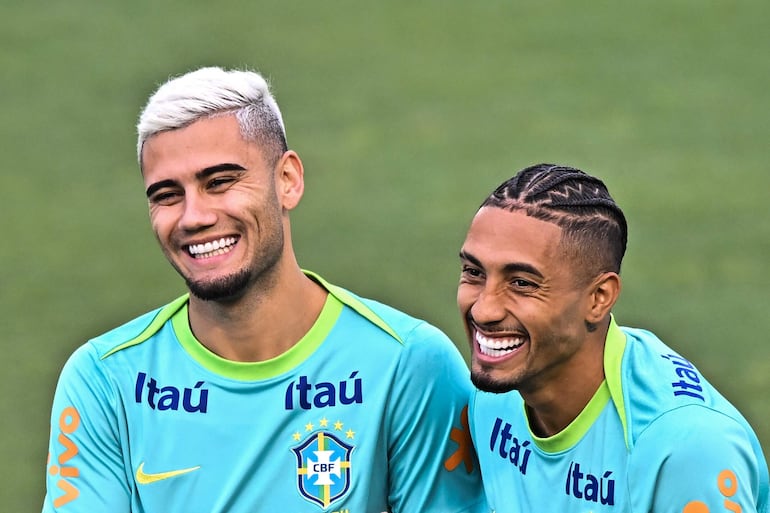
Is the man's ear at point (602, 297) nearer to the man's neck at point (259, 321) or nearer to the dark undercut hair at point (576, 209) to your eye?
the dark undercut hair at point (576, 209)

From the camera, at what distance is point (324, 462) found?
5695 mm

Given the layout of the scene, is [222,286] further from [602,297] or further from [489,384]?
[602,297]

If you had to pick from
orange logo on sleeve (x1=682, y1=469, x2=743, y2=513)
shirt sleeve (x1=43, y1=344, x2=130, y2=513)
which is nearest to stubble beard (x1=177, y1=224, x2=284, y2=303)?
shirt sleeve (x1=43, y1=344, x2=130, y2=513)

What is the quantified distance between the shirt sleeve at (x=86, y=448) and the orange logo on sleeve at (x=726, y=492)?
6.84 ft

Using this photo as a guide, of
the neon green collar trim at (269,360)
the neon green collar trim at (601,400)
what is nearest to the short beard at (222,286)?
the neon green collar trim at (269,360)

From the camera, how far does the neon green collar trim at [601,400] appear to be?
529 cm

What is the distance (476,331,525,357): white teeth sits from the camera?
532 cm

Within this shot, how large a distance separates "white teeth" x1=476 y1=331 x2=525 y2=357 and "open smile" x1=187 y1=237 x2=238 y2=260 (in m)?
0.97

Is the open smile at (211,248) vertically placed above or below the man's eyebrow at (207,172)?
below

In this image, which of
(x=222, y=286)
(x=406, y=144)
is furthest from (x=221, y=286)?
(x=406, y=144)

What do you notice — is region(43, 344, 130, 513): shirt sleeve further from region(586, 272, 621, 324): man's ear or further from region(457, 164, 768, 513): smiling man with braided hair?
region(586, 272, 621, 324): man's ear

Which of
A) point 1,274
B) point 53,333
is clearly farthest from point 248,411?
point 1,274

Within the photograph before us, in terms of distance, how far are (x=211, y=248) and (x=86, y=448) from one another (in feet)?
2.86

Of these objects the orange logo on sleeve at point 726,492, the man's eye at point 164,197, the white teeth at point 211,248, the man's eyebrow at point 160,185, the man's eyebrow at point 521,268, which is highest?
the man's eyebrow at point 160,185
